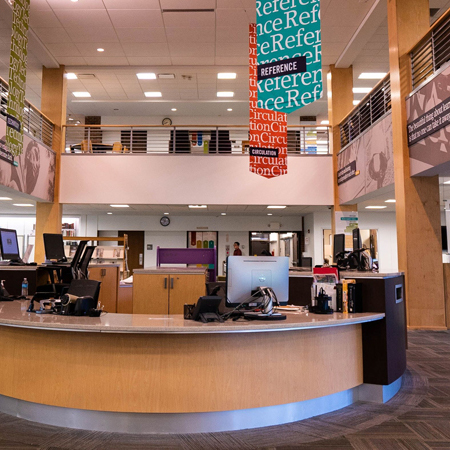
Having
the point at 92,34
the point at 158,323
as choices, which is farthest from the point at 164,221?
the point at 158,323


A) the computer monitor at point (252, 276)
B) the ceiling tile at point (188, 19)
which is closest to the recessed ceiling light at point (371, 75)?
the ceiling tile at point (188, 19)

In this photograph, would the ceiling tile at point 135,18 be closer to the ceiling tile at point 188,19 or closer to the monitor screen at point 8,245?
the ceiling tile at point 188,19

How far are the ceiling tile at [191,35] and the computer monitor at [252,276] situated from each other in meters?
7.72

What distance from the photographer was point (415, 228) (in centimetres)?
699

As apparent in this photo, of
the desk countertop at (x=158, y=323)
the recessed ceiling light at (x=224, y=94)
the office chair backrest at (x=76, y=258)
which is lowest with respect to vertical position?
the desk countertop at (x=158, y=323)

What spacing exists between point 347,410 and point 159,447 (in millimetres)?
1570

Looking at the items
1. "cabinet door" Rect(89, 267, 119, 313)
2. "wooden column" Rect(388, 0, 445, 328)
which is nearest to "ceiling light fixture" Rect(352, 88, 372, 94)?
"wooden column" Rect(388, 0, 445, 328)

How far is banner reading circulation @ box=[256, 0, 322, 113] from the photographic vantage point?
450 cm

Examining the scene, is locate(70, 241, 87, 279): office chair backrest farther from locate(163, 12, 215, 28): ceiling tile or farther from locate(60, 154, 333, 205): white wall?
locate(163, 12, 215, 28): ceiling tile

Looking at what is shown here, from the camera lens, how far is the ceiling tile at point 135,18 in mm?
8938

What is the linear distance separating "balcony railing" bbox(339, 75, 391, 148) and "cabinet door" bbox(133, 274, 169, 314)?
17.6 feet

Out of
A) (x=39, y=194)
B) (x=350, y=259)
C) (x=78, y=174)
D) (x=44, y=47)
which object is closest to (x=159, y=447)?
(x=350, y=259)

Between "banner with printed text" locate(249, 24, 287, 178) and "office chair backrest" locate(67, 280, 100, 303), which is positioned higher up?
"banner with printed text" locate(249, 24, 287, 178)

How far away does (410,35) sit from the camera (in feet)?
24.2
